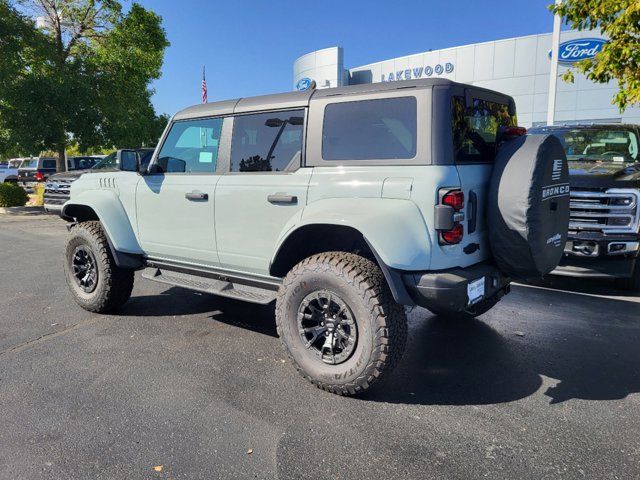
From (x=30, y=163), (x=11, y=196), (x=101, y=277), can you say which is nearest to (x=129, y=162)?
(x=101, y=277)

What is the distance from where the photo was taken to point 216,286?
398cm

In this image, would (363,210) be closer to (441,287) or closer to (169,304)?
(441,287)

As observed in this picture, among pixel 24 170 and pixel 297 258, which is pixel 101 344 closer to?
pixel 297 258

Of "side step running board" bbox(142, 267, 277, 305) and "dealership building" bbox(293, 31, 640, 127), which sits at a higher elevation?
"dealership building" bbox(293, 31, 640, 127)

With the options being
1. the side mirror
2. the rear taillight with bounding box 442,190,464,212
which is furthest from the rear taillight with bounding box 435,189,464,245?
the side mirror

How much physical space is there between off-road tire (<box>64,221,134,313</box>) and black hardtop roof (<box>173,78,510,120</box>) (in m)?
1.43

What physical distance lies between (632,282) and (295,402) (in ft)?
15.2

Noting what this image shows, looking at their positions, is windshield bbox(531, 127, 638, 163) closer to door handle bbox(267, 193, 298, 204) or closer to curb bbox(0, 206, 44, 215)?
door handle bbox(267, 193, 298, 204)

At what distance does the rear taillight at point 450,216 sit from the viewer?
2795 millimetres

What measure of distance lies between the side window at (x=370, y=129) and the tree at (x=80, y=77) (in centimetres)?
1324

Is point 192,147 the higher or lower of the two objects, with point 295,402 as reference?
higher

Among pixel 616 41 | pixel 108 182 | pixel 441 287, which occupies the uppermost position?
pixel 616 41

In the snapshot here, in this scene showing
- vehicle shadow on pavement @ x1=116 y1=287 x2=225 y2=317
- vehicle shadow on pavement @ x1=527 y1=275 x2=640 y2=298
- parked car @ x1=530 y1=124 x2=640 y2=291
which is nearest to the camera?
vehicle shadow on pavement @ x1=116 y1=287 x2=225 y2=317

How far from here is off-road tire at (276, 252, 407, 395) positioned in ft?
9.74
